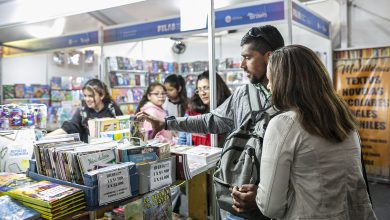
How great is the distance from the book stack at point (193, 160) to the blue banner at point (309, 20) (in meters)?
1.85

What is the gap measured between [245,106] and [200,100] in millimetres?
1546

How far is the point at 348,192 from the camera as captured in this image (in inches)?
45.1

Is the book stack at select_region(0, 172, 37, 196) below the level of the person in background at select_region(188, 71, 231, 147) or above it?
below

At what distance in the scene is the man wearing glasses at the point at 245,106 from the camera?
1.30m

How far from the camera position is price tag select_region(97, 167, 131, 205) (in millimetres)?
1293

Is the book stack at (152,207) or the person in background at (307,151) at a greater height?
the person in background at (307,151)

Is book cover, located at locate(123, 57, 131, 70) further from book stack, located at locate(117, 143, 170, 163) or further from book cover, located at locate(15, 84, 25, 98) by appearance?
book stack, located at locate(117, 143, 170, 163)

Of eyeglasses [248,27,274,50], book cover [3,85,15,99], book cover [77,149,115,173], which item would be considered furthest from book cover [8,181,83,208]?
book cover [3,85,15,99]

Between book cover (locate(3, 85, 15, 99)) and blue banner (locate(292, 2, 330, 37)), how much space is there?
526 centimetres

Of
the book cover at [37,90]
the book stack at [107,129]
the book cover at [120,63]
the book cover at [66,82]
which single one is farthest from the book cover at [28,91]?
the book stack at [107,129]

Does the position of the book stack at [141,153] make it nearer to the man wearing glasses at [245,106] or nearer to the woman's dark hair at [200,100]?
the man wearing glasses at [245,106]

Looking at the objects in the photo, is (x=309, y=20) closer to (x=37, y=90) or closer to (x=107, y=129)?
(x=107, y=129)

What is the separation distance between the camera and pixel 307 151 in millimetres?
1085

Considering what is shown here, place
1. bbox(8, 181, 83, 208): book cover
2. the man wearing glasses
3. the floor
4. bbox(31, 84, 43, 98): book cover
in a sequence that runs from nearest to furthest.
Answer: bbox(8, 181, 83, 208): book cover < the man wearing glasses < the floor < bbox(31, 84, 43, 98): book cover
